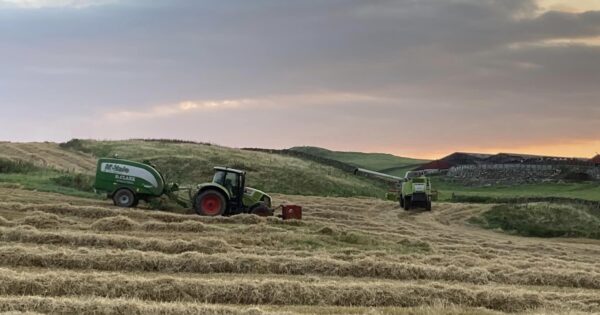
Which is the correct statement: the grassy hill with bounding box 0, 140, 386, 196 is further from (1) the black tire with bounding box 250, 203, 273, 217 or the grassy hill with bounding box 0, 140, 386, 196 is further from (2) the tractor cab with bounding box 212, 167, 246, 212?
(1) the black tire with bounding box 250, 203, 273, 217

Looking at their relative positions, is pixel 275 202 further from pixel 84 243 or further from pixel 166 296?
pixel 166 296

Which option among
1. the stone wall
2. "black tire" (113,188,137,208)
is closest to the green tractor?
"black tire" (113,188,137,208)

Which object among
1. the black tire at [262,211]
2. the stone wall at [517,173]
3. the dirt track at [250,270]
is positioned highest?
the stone wall at [517,173]

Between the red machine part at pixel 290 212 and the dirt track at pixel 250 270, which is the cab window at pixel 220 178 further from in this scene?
the dirt track at pixel 250 270

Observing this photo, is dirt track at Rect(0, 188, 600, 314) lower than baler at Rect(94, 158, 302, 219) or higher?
lower

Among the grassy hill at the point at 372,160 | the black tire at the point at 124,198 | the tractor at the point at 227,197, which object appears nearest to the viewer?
the tractor at the point at 227,197

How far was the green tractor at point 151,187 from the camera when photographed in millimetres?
25578

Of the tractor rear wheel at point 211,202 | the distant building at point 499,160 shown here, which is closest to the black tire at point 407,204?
the tractor rear wheel at point 211,202

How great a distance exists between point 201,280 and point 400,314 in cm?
369

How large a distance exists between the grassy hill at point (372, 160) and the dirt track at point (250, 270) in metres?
72.8

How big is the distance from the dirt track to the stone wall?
4416cm

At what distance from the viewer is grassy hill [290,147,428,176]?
98.4 meters

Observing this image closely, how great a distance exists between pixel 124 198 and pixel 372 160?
86357 millimetres

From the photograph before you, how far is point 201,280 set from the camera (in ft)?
40.5
